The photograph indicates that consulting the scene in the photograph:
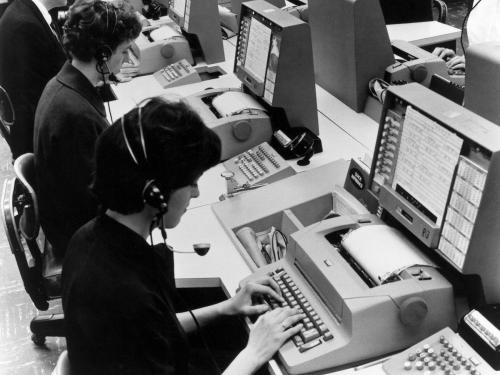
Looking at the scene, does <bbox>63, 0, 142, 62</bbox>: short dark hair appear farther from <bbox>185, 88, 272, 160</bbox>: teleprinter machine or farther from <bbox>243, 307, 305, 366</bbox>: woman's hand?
<bbox>243, 307, 305, 366</bbox>: woman's hand

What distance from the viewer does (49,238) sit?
2.26 meters

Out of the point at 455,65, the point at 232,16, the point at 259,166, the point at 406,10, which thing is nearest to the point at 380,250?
the point at 259,166

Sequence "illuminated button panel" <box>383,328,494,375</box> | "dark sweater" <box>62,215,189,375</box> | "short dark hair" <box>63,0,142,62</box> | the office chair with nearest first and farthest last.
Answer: "dark sweater" <box>62,215,189,375</box> → "illuminated button panel" <box>383,328,494,375</box> → the office chair → "short dark hair" <box>63,0,142,62</box>

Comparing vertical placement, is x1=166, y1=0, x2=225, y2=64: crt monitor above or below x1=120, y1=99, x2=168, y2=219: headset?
below

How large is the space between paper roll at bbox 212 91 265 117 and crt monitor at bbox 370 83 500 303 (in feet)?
3.25

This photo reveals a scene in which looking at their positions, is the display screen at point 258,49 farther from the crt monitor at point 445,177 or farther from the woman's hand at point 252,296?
the woman's hand at point 252,296

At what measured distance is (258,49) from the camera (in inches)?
96.7

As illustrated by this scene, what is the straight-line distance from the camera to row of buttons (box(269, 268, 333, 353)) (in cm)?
144

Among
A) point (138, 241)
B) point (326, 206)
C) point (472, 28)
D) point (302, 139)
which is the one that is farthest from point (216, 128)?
point (472, 28)

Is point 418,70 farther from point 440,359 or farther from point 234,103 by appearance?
point 440,359

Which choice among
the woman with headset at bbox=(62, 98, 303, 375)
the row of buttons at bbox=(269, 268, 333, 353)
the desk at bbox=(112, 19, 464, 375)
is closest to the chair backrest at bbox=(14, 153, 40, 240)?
the desk at bbox=(112, 19, 464, 375)

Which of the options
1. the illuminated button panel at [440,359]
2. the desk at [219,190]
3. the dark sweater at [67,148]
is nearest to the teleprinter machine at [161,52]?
the desk at [219,190]

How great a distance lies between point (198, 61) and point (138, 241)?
7.86 ft

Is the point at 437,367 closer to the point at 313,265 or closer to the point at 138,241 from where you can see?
the point at 313,265
